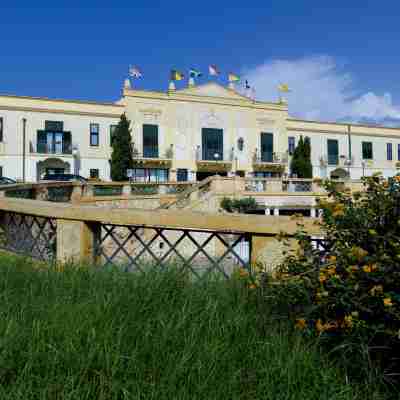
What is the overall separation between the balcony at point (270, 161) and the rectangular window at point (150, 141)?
1085cm

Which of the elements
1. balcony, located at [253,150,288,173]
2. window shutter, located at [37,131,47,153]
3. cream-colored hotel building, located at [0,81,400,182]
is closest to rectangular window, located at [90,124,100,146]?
cream-colored hotel building, located at [0,81,400,182]

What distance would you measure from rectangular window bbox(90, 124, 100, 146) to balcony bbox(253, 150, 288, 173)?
1647 cm

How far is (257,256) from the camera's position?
3.56 meters

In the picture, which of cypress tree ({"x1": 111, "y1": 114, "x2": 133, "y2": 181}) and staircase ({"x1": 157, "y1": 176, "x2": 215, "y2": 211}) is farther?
cypress tree ({"x1": 111, "y1": 114, "x2": 133, "y2": 181})

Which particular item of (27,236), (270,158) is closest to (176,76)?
(270,158)

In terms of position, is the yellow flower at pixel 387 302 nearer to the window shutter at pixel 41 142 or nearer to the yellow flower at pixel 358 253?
the yellow flower at pixel 358 253

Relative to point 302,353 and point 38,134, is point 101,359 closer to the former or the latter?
point 302,353

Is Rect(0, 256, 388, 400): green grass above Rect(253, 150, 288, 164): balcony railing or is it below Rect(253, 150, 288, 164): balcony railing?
below

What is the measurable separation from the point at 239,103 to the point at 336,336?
44972 mm

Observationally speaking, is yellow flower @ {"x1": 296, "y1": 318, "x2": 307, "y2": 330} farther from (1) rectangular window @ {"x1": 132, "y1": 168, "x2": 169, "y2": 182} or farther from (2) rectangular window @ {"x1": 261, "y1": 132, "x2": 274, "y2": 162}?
(2) rectangular window @ {"x1": 261, "y1": 132, "x2": 274, "y2": 162}

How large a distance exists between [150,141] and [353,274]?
40382 mm

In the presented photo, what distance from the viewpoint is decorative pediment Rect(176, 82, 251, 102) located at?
44.0m

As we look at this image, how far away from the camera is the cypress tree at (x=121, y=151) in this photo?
38812 mm

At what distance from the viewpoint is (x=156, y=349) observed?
2.47 metres
